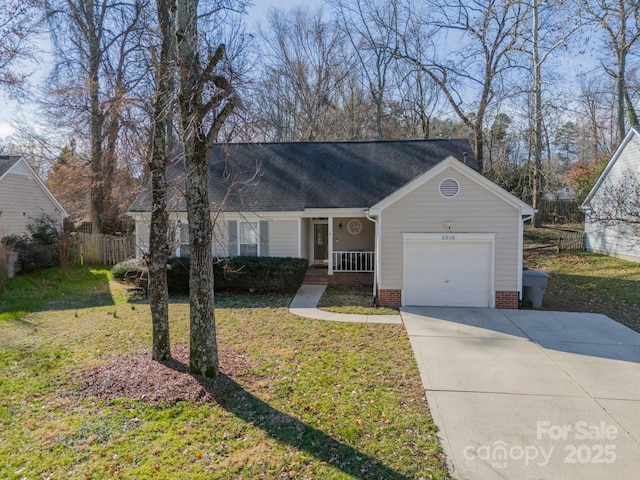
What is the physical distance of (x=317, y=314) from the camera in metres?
9.93

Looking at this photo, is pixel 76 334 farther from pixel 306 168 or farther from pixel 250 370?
pixel 306 168

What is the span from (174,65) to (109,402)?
4969 millimetres

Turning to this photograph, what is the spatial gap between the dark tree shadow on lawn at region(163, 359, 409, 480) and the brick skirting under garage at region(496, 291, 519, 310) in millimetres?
7940

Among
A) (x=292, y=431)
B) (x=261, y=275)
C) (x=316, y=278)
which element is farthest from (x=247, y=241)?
(x=292, y=431)

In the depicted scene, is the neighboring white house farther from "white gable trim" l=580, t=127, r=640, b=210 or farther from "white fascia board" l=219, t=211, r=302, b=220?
"white fascia board" l=219, t=211, r=302, b=220

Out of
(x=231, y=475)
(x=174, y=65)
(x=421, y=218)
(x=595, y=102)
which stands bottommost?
(x=231, y=475)

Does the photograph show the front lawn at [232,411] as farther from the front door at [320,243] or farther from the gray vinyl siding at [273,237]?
the front door at [320,243]

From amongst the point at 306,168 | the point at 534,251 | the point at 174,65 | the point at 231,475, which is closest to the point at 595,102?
the point at 534,251

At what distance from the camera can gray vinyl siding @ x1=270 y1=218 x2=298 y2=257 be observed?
46.5 feet

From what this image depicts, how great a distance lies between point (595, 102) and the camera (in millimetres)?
29000

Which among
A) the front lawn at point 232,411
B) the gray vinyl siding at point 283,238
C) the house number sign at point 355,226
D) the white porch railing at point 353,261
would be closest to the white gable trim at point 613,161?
the house number sign at point 355,226

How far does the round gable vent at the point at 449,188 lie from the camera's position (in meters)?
10.4

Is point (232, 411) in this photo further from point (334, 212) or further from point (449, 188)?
point (334, 212)

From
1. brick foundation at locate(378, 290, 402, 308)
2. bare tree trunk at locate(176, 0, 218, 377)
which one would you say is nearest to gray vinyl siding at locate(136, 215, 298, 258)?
Result: brick foundation at locate(378, 290, 402, 308)
